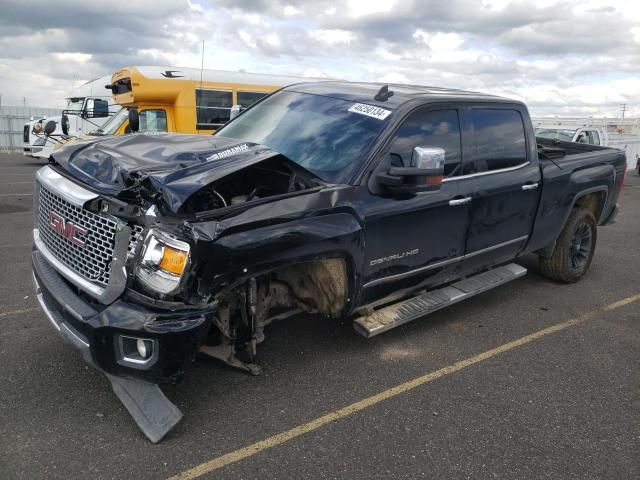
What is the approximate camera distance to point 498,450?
2912 millimetres

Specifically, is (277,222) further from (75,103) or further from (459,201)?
(75,103)

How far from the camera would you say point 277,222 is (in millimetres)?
2967

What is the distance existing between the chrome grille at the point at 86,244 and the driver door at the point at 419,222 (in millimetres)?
1589

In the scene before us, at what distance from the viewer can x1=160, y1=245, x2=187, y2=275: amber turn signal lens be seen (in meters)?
2.64

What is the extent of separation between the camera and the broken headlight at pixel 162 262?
2646mm

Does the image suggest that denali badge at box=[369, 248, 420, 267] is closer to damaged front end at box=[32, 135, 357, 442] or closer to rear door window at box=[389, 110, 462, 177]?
damaged front end at box=[32, 135, 357, 442]

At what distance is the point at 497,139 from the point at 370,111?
4.60 ft

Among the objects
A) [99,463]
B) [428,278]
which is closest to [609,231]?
[428,278]

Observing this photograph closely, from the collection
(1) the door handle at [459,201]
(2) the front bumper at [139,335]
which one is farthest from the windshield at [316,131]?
(2) the front bumper at [139,335]

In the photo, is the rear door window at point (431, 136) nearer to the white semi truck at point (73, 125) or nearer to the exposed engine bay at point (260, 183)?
the exposed engine bay at point (260, 183)

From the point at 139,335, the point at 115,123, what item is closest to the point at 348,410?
the point at 139,335

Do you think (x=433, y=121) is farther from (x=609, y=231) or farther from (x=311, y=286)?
(x=609, y=231)

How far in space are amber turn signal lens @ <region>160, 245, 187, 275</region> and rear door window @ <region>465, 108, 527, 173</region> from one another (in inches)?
103

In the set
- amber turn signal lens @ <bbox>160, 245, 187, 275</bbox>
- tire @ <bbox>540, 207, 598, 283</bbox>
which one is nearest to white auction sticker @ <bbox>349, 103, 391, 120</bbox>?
amber turn signal lens @ <bbox>160, 245, 187, 275</bbox>
